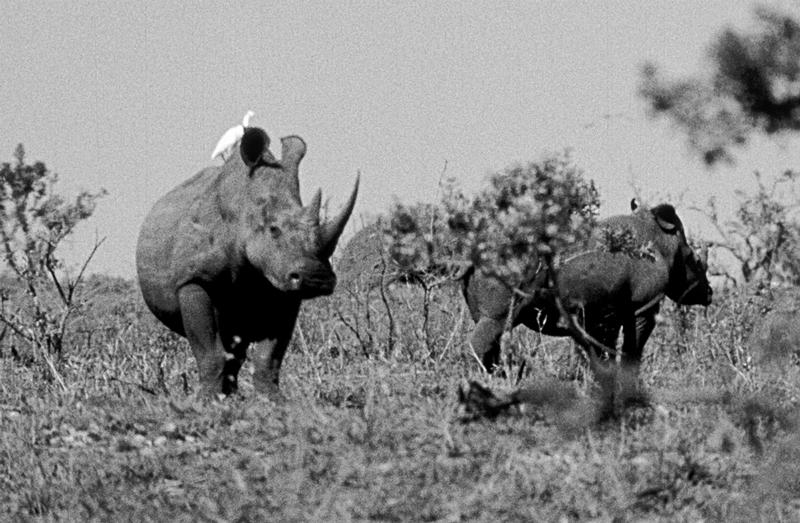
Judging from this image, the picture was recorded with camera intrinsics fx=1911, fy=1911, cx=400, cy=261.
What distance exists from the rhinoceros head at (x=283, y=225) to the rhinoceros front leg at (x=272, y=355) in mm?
313

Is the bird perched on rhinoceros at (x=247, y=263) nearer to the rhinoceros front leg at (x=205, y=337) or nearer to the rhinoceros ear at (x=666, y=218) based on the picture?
the rhinoceros front leg at (x=205, y=337)

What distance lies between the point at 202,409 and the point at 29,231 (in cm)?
594

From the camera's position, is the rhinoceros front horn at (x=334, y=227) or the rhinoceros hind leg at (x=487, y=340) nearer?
the rhinoceros front horn at (x=334, y=227)

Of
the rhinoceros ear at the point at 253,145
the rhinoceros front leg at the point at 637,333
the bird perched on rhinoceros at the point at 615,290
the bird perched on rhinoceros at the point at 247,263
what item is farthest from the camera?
the rhinoceros front leg at the point at 637,333

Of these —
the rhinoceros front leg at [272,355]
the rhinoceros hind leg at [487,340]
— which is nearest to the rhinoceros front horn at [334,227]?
the rhinoceros front leg at [272,355]

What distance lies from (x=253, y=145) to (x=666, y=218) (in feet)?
16.6

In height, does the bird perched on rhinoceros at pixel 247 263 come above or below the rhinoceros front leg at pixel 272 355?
above

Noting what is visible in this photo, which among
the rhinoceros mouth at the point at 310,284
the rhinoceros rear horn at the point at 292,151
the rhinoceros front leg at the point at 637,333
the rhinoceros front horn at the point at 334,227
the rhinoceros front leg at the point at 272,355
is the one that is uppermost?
the rhinoceros rear horn at the point at 292,151

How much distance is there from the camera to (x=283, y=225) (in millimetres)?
11008

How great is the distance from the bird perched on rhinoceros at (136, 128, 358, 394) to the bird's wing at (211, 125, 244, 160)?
A: 1.19 metres

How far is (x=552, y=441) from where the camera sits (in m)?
8.23

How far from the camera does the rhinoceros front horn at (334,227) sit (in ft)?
36.0

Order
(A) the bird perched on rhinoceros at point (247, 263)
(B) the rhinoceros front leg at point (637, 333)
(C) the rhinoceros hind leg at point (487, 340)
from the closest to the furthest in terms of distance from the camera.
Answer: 1. (A) the bird perched on rhinoceros at point (247, 263)
2. (C) the rhinoceros hind leg at point (487, 340)
3. (B) the rhinoceros front leg at point (637, 333)

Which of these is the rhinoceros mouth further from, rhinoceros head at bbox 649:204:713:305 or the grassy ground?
rhinoceros head at bbox 649:204:713:305
